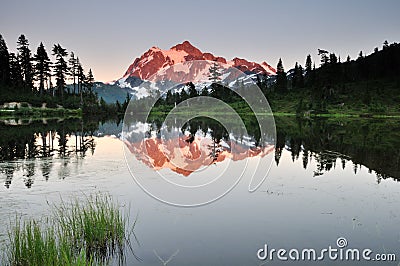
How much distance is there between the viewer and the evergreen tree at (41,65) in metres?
87.9

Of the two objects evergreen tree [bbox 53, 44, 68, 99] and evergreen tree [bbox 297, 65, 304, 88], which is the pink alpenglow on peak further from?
evergreen tree [bbox 297, 65, 304, 88]

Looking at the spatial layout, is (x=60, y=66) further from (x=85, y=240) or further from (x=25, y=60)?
(x=85, y=240)

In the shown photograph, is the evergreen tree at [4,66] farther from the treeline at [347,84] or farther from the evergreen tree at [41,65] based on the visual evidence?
the treeline at [347,84]

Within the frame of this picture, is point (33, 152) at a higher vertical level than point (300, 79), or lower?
lower

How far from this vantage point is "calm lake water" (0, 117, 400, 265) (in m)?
9.45

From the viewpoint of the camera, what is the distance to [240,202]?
13656mm

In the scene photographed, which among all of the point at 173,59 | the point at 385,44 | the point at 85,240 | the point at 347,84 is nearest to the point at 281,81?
the point at 347,84

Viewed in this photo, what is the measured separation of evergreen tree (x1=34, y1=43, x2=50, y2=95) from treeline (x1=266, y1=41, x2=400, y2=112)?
67691 mm

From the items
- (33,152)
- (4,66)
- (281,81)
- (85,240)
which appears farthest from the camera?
(281,81)

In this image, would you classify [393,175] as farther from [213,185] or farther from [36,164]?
[36,164]

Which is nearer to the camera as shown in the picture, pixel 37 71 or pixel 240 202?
pixel 240 202

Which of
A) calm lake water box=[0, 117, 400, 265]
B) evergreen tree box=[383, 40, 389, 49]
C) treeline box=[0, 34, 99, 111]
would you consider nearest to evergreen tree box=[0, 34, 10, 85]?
treeline box=[0, 34, 99, 111]

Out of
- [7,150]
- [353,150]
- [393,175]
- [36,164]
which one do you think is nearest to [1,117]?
[7,150]

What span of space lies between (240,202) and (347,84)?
118088 millimetres
